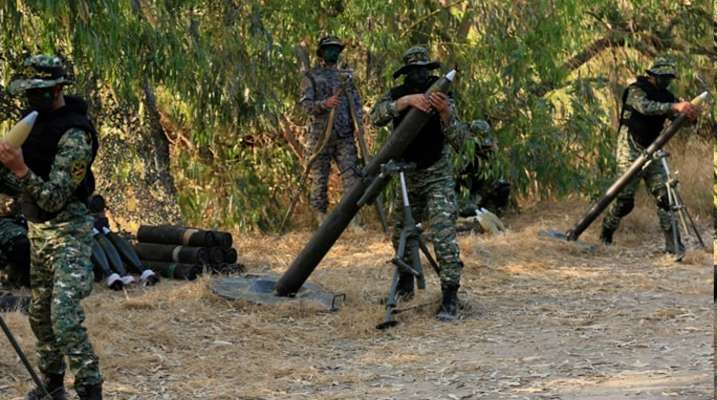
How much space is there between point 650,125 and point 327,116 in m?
3.13

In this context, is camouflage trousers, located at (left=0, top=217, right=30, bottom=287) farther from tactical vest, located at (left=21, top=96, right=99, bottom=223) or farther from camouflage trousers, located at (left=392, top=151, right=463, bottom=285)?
tactical vest, located at (left=21, top=96, right=99, bottom=223)

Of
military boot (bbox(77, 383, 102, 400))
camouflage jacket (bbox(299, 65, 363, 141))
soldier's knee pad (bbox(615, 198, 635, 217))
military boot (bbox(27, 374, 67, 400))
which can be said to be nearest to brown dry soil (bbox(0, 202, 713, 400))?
military boot (bbox(27, 374, 67, 400))

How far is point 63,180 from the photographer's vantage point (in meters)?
5.22

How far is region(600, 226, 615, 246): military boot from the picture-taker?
11141 mm

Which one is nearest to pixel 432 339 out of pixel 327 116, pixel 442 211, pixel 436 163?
pixel 442 211

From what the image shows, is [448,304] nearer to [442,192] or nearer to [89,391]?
[442,192]

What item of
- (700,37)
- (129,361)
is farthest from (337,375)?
(700,37)

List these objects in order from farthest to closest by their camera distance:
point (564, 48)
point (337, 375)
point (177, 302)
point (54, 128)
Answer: point (564, 48) < point (177, 302) < point (337, 375) < point (54, 128)

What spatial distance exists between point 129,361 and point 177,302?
167cm

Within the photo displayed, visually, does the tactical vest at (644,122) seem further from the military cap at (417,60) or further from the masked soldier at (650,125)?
the military cap at (417,60)

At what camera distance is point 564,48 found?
12.1m

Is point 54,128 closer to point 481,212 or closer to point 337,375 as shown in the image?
point 337,375

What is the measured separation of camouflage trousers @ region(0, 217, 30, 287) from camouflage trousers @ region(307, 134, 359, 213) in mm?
3236

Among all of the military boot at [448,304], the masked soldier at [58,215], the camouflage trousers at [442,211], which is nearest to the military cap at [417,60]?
the camouflage trousers at [442,211]
